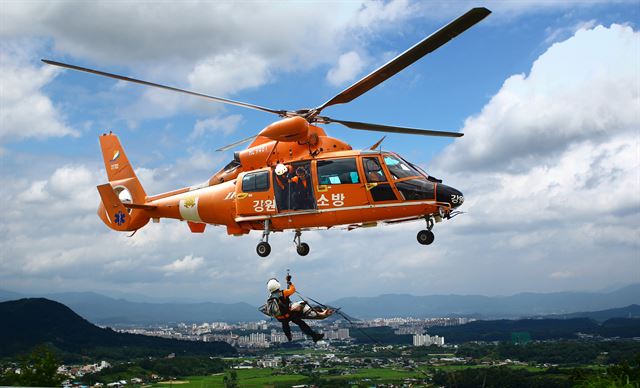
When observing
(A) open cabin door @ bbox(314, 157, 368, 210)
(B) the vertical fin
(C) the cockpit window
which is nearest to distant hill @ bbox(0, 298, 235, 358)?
(B) the vertical fin

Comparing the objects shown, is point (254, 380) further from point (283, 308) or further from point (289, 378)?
point (283, 308)

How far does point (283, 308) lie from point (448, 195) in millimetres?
5533

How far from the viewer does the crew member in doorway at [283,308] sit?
13.4m

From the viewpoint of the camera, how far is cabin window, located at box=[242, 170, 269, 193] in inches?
697

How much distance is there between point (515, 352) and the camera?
54.8 metres

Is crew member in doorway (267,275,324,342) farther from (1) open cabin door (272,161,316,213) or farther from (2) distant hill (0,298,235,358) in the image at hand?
(2) distant hill (0,298,235,358)

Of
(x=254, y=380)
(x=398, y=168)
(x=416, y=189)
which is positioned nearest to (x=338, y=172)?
(x=398, y=168)

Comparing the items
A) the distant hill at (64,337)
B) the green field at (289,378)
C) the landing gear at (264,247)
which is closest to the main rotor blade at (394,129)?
the landing gear at (264,247)

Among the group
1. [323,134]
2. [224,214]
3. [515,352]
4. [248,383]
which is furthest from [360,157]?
[515,352]

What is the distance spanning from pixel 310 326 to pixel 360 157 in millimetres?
5321

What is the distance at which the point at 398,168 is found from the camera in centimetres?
1675

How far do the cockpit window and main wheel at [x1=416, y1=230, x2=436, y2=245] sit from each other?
1.61 m

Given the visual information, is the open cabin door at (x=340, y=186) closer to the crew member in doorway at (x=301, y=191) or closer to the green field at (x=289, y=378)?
the crew member in doorway at (x=301, y=191)

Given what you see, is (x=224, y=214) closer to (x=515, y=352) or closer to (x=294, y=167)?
(x=294, y=167)
